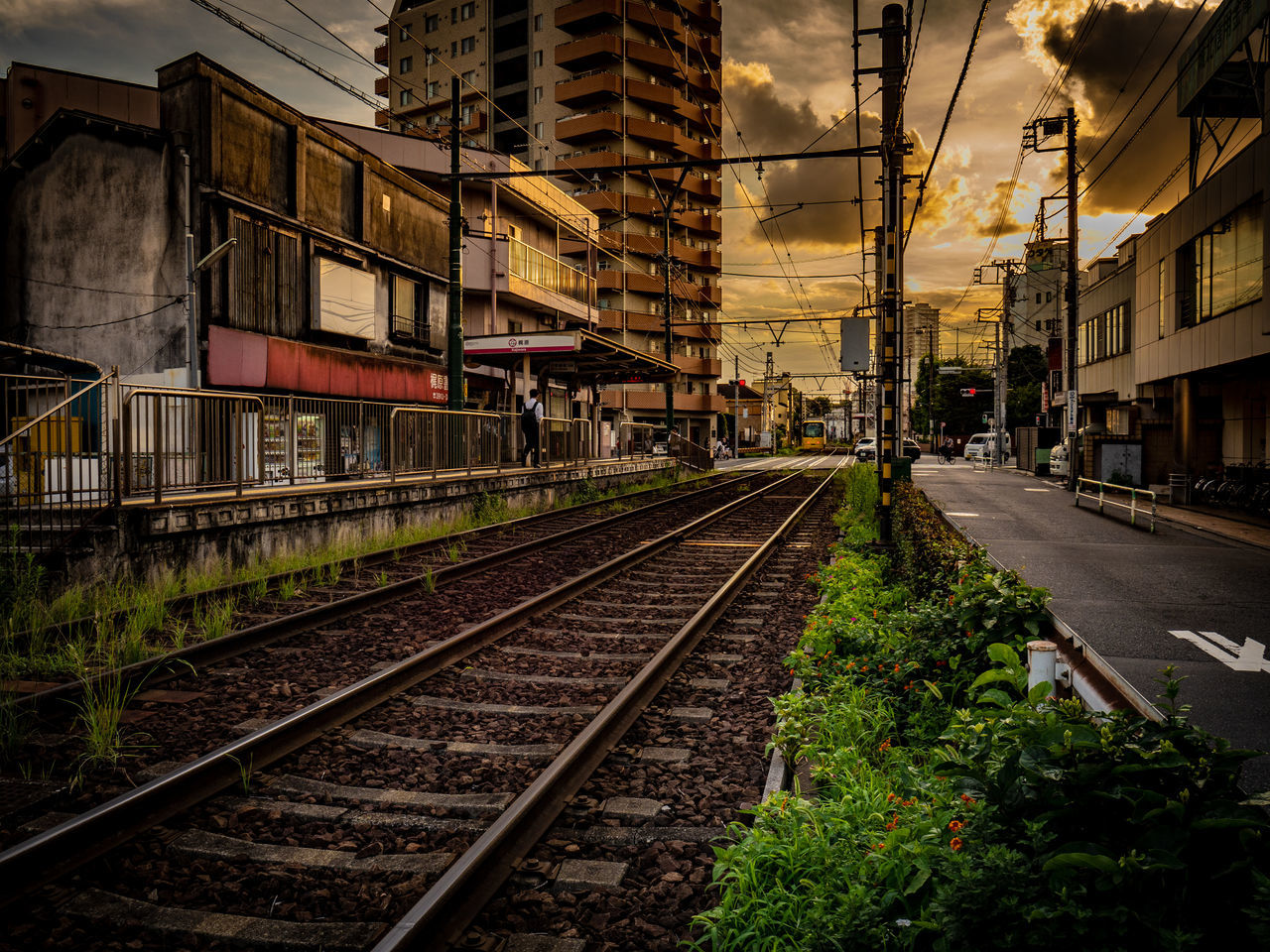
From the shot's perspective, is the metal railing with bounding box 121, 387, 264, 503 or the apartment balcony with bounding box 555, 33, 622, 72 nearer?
the metal railing with bounding box 121, 387, 264, 503

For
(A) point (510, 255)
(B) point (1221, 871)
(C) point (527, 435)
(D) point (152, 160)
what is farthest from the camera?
(A) point (510, 255)

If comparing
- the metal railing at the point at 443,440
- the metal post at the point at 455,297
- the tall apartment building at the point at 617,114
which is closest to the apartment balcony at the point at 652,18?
the tall apartment building at the point at 617,114

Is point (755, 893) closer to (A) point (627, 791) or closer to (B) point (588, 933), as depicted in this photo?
(B) point (588, 933)

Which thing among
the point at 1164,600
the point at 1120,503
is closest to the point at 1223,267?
the point at 1120,503

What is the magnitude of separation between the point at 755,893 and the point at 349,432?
12.0 metres

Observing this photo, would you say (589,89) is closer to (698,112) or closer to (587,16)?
(587,16)

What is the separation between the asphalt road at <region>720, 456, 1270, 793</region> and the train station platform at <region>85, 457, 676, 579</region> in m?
9.06

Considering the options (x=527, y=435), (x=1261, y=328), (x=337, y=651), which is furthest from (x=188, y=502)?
(x=1261, y=328)

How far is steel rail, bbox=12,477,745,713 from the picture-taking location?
17.7 feet

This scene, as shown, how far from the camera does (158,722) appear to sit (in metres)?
5.14

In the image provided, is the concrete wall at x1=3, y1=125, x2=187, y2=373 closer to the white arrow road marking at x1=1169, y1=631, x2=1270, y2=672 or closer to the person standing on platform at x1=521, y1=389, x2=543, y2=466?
the person standing on platform at x1=521, y1=389, x2=543, y2=466

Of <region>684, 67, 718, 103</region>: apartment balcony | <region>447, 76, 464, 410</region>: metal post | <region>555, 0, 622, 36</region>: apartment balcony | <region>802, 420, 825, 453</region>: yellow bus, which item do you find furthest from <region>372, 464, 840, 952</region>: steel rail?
<region>802, 420, 825, 453</region>: yellow bus

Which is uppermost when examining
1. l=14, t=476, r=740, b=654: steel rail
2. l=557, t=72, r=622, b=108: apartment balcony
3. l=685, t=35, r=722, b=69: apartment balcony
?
l=685, t=35, r=722, b=69: apartment balcony

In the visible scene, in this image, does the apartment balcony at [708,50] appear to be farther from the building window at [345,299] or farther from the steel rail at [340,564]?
the steel rail at [340,564]
